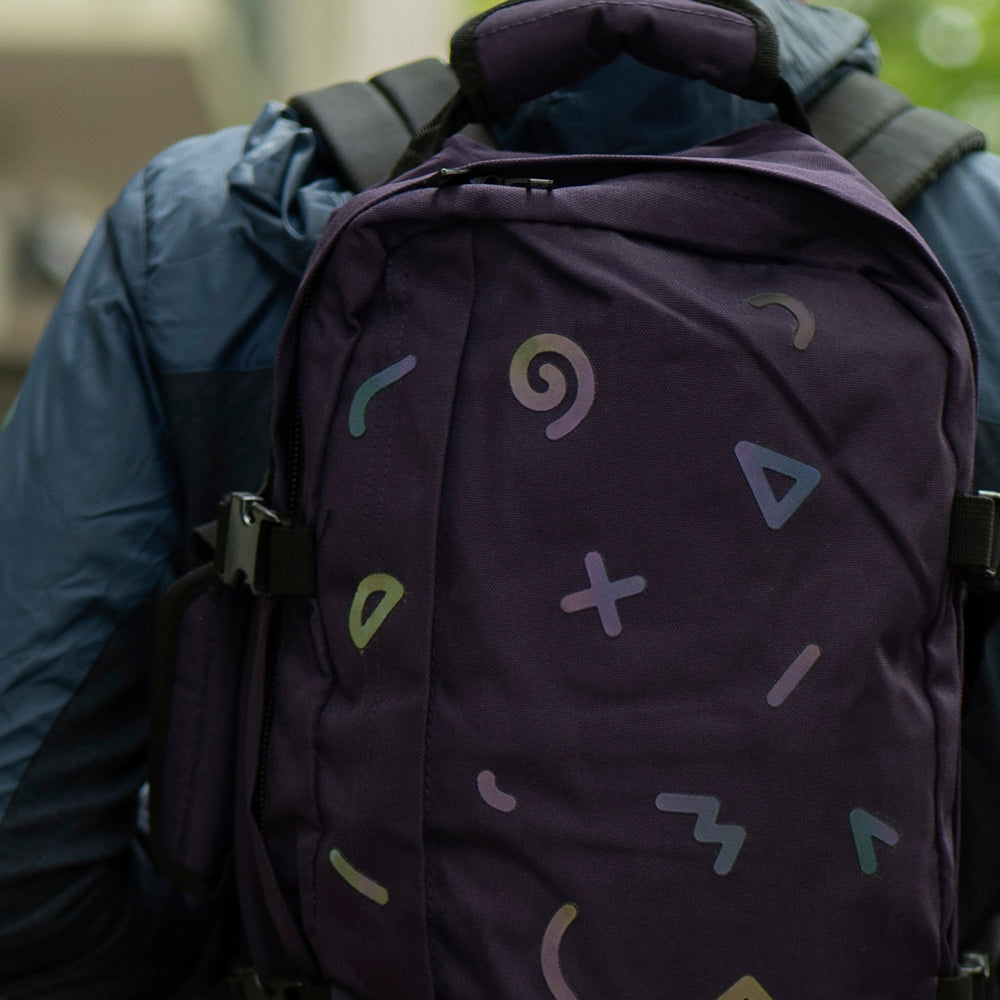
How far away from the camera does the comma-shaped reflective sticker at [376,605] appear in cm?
76

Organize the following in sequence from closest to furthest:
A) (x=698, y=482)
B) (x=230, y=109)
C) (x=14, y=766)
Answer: (x=698, y=482) → (x=14, y=766) → (x=230, y=109)

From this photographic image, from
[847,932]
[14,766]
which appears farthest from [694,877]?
[14,766]

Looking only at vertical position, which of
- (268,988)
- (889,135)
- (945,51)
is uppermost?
(889,135)

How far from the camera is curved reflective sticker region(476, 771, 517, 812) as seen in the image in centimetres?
74

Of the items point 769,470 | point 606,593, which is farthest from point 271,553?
point 769,470

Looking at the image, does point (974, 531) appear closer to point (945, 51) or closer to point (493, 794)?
point (493, 794)

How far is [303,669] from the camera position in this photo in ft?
2.69

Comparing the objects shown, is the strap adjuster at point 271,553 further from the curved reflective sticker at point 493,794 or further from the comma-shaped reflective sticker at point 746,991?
the comma-shaped reflective sticker at point 746,991

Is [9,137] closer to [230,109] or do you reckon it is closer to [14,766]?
[230,109]

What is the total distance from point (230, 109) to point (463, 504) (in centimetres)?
339

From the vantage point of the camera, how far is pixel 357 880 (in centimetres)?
78

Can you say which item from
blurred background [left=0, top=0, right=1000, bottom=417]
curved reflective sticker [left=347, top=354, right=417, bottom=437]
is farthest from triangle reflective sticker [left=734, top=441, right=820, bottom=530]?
blurred background [left=0, top=0, right=1000, bottom=417]

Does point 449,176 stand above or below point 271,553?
above

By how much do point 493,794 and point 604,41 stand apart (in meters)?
0.52
